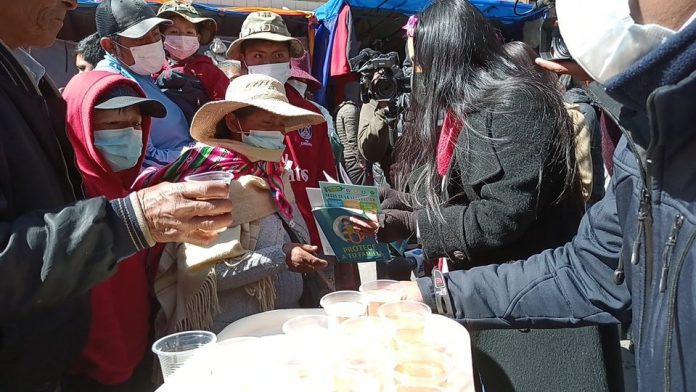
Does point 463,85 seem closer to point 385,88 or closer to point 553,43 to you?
point 553,43

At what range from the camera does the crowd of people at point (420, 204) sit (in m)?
0.88

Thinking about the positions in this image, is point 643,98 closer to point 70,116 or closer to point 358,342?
point 358,342

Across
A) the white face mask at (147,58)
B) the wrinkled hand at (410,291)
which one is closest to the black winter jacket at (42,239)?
the wrinkled hand at (410,291)

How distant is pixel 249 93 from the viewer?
2289mm

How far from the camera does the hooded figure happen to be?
176cm

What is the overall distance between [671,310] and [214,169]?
168 centimetres

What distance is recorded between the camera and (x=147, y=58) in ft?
10.4

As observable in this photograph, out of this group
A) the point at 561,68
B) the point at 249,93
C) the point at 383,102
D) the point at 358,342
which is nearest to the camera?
the point at 358,342

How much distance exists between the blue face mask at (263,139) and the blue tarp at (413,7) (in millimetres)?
4458

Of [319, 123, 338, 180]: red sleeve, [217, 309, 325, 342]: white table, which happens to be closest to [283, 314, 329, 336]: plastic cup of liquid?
[217, 309, 325, 342]: white table

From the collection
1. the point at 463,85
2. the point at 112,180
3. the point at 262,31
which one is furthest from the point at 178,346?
the point at 262,31

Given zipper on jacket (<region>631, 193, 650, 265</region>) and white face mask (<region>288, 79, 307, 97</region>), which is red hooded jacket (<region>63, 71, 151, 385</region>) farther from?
white face mask (<region>288, 79, 307, 97</region>)

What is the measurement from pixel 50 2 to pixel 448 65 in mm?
1308

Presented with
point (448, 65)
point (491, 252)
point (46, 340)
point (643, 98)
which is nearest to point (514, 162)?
point (491, 252)
